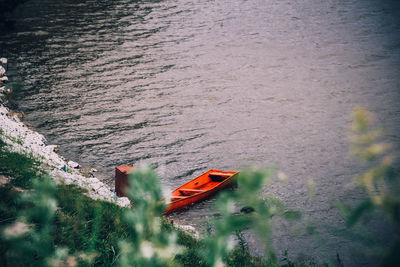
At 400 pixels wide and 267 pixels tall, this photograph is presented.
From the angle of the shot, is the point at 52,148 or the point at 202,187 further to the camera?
the point at 52,148

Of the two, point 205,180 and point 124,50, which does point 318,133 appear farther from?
point 124,50

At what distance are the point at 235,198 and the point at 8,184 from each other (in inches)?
258

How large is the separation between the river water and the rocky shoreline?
0.73 m

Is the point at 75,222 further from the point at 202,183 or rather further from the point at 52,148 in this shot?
the point at 52,148

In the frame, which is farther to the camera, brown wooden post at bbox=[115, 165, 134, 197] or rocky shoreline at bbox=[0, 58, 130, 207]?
brown wooden post at bbox=[115, 165, 134, 197]

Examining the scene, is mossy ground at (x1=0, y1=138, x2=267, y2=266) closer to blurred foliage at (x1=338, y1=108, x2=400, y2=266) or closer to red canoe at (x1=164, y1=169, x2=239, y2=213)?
blurred foliage at (x1=338, y1=108, x2=400, y2=266)

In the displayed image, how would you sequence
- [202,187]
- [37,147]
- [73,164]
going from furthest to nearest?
[73,164] → [202,187] → [37,147]

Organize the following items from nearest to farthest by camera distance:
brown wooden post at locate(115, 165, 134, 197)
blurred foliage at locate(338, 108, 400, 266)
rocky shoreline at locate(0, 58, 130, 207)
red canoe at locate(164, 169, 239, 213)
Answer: blurred foliage at locate(338, 108, 400, 266), rocky shoreline at locate(0, 58, 130, 207), brown wooden post at locate(115, 165, 134, 197), red canoe at locate(164, 169, 239, 213)

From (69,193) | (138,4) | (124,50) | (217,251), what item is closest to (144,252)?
(217,251)

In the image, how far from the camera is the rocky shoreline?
10.3 meters

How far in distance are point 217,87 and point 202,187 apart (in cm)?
992

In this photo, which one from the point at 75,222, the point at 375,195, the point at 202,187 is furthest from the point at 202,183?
the point at 375,195

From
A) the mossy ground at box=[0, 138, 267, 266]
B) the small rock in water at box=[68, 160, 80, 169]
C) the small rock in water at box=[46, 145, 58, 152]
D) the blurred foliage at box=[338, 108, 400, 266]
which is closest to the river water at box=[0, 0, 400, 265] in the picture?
the small rock in water at box=[46, 145, 58, 152]

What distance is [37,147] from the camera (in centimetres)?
1370
